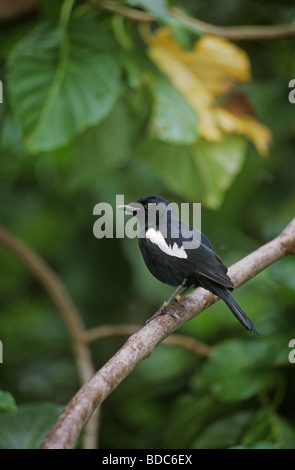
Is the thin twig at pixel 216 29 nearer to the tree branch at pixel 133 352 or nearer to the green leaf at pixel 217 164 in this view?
the green leaf at pixel 217 164

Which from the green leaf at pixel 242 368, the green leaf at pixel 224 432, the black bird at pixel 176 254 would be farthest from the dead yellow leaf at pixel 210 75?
the green leaf at pixel 224 432

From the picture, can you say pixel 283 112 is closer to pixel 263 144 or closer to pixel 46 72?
pixel 263 144

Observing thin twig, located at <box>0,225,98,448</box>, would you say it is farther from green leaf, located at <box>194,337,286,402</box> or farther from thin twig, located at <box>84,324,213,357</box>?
green leaf, located at <box>194,337,286,402</box>

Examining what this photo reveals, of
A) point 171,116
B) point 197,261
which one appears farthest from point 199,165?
point 197,261

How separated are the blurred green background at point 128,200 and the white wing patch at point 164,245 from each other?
612 mm

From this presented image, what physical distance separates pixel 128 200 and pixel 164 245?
1.45 m

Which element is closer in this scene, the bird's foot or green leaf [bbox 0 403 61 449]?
the bird's foot

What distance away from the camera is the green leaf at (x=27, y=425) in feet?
9.24

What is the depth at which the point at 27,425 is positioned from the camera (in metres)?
2.93

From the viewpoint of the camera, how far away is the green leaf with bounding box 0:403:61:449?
2.82 m

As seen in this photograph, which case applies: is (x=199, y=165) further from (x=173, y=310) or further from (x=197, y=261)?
(x=173, y=310)

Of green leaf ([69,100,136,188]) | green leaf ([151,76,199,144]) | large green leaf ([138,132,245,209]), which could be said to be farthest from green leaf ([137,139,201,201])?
green leaf ([151,76,199,144])

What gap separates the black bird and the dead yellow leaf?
2.51 ft
